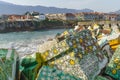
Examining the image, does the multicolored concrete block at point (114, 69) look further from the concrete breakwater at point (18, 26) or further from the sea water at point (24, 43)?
the concrete breakwater at point (18, 26)

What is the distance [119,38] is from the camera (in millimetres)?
6707

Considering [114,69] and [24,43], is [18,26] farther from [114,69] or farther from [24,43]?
[114,69]

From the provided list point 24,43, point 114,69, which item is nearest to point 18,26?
point 24,43

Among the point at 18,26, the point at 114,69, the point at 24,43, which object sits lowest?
the point at 18,26

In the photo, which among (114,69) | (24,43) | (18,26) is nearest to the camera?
(114,69)

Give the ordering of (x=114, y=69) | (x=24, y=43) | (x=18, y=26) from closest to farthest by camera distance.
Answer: (x=114, y=69), (x=24, y=43), (x=18, y=26)

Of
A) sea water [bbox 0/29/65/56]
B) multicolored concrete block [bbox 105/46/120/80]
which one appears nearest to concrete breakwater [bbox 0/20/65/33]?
sea water [bbox 0/29/65/56]

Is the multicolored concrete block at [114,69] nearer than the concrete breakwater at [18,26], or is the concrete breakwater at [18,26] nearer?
the multicolored concrete block at [114,69]

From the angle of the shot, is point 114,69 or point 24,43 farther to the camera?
point 24,43

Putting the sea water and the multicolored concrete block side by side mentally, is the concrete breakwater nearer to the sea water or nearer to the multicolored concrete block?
the sea water

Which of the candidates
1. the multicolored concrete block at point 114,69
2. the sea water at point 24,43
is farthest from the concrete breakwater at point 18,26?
the multicolored concrete block at point 114,69

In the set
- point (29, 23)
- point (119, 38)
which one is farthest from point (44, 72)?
point (29, 23)

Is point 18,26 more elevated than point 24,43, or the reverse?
point 24,43

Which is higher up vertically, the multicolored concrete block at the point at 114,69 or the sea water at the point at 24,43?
the multicolored concrete block at the point at 114,69
